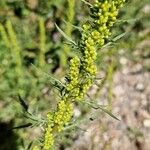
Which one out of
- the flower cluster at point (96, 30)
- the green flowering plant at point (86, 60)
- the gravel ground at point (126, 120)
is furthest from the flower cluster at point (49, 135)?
the gravel ground at point (126, 120)

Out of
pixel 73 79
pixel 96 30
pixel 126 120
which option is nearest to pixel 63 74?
A: pixel 126 120

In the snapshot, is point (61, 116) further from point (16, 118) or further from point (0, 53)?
point (0, 53)

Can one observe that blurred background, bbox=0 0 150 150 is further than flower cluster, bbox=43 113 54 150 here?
Yes

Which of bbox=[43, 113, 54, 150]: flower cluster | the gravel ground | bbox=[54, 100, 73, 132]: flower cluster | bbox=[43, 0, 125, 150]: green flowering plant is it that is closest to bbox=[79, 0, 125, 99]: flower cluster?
bbox=[43, 0, 125, 150]: green flowering plant

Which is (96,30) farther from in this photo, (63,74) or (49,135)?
(63,74)

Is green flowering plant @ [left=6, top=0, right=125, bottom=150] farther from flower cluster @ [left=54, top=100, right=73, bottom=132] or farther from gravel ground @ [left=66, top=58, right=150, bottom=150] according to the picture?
gravel ground @ [left=66, top=58, right=150, bottom=150]
